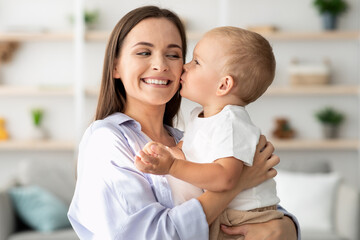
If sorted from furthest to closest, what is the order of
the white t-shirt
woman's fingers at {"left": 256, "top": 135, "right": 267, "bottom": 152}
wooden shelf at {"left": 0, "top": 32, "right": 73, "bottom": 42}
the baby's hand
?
wooden shelf at {"left": 0, "top": 32, "right": 73, "bottom": 42}, woman's fingers at {"left": 256, "top": 135, "right": 267, "bottom": 152}, the white t-shirt, the baby's hand

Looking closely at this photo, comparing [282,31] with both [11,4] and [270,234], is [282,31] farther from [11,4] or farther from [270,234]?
[270,234]

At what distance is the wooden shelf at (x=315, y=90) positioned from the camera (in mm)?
5758

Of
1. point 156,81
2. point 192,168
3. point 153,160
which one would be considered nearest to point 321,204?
point 156,81

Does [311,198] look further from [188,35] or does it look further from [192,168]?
[192,168]

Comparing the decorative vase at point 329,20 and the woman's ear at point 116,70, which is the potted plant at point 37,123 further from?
the woman's ear at point 116,70

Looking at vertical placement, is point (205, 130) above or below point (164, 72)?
below

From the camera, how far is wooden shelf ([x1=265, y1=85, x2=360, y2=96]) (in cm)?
576

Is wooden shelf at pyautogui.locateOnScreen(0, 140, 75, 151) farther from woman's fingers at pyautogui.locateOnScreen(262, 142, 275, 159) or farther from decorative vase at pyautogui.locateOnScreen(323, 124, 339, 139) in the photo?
woman's fingers at pyautogui.locateOnScreen(262, 142, 275, 159)

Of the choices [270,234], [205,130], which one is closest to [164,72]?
[205,130]

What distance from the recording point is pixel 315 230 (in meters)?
4.28

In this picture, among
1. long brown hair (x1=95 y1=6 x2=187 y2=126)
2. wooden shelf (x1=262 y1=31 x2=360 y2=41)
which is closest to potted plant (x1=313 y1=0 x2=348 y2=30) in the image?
wooden shelf (x1=262 y1=31 x2=360 y2=41)

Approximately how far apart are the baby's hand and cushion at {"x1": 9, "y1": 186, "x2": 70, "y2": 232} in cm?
294

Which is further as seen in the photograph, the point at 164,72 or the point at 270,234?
the point at 164,72

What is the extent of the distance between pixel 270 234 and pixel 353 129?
482 centimetres
